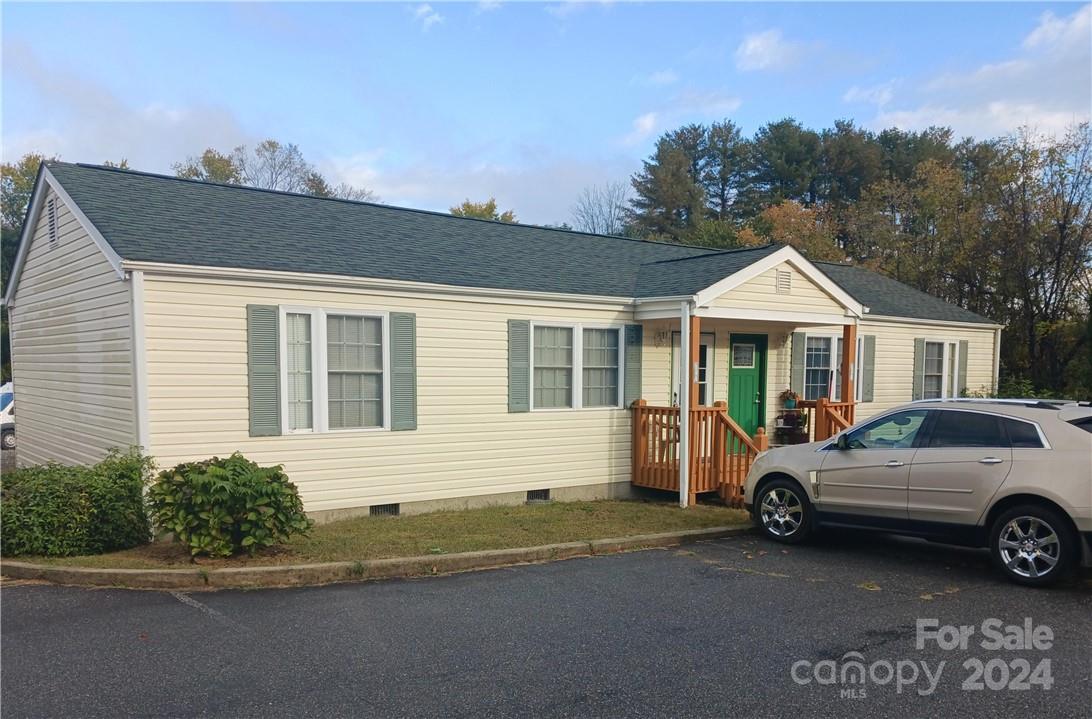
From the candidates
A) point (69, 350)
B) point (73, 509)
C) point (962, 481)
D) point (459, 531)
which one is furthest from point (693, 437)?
point (69, 350)

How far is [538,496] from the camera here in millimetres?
11633

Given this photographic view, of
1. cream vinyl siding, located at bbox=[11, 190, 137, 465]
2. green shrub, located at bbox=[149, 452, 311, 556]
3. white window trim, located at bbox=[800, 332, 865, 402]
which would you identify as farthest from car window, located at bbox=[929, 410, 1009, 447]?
cream vinyl siding, located at bbox=[11, 190, 137, 465]

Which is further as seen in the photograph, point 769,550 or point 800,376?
point 800,376

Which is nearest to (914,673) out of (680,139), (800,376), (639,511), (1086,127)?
(639,511)

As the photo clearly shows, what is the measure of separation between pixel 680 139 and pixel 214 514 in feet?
149

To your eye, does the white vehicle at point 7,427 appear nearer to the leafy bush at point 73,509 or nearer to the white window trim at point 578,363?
the leafy bush at point 73,509

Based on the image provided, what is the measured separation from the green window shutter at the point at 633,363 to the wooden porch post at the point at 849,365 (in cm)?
378

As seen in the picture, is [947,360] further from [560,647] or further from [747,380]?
[560,647]

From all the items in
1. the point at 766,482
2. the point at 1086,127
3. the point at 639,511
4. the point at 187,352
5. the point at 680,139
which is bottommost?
the point at 639,511

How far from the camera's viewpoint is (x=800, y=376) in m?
14.6

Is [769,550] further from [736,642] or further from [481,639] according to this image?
[481,639]

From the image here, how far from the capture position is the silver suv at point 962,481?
6.73 metres

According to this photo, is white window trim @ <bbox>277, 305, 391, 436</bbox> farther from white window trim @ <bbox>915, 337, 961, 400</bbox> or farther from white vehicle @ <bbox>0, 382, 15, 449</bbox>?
white window trim @ <bbox>915, 337, 961, 400</bbox>

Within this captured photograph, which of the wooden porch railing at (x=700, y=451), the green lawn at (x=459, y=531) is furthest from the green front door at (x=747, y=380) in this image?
the green lawn at (x=459, y=531)
